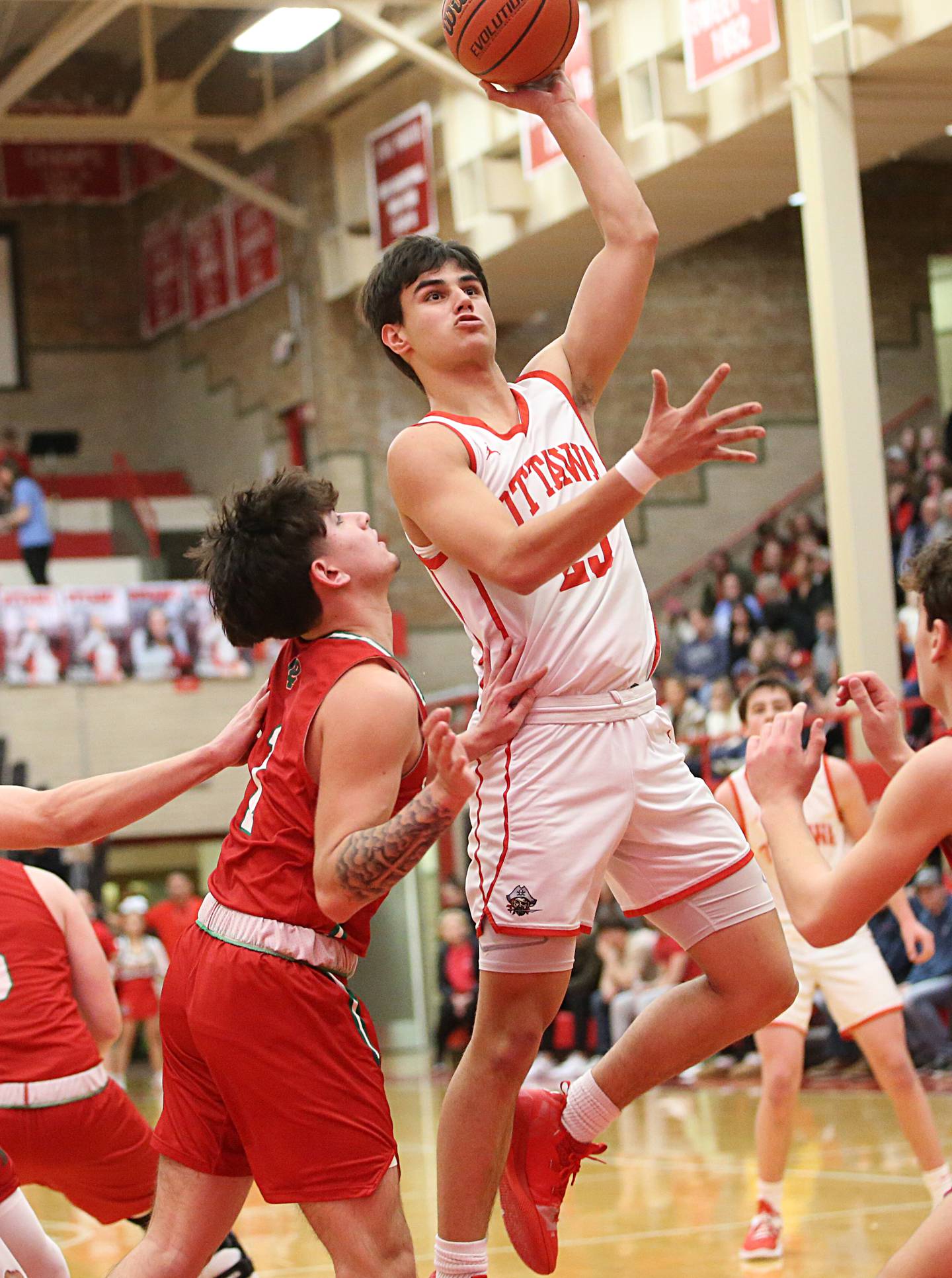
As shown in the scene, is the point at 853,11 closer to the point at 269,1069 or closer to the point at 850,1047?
the point at 850,1047

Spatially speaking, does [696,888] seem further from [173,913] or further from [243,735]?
[173,913]

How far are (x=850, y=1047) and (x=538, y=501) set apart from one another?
801cm

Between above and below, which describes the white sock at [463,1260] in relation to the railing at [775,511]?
below

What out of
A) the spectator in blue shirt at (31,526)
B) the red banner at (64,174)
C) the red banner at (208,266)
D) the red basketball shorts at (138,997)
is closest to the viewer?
the red basketball shorts at (138,997)

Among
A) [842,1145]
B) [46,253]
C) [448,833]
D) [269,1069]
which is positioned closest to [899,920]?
[842,1145]

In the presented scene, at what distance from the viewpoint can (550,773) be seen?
3.78 m

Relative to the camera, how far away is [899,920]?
248 inches

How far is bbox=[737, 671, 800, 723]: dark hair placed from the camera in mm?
6723

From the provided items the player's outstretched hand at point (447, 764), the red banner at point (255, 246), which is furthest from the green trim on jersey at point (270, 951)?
the red banner at point (255, 246)

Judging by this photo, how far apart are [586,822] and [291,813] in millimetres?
686

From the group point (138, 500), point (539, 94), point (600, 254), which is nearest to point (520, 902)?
point (600, 254)

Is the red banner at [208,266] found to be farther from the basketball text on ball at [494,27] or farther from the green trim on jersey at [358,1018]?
the green trim on jersey at [358,1018]

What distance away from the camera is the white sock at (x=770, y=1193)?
19.1 feet

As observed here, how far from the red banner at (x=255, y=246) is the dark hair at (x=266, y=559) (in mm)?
16734
